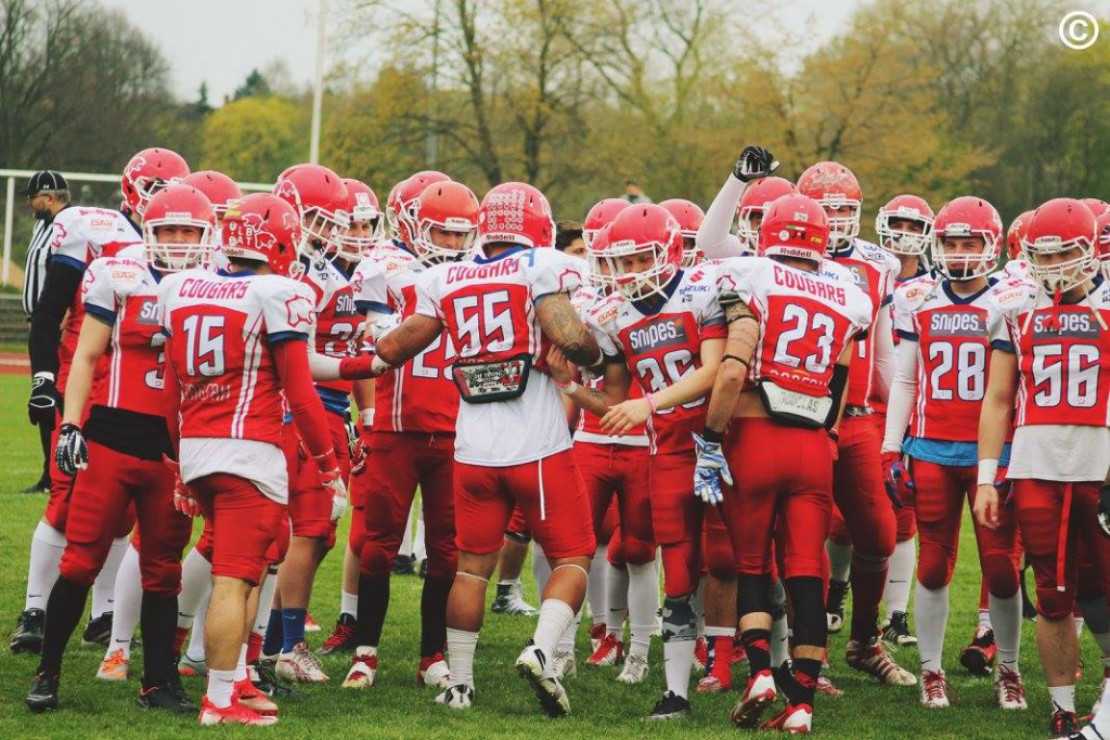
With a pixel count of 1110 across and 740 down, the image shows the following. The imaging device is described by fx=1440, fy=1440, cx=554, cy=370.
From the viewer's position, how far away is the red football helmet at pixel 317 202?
6805 millimetres

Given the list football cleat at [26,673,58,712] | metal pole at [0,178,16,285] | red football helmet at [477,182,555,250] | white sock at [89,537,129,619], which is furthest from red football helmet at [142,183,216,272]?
metal pole at [0,178,16,285]

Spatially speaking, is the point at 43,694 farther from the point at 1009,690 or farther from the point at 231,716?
the point at 1009,690

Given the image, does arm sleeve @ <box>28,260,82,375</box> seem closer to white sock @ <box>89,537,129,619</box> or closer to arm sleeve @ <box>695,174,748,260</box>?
white sock @ <box>89,537,129,619</box>

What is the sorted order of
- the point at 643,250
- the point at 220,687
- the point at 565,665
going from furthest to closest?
the point at 565,665 → the point at 643,250 → the point at 220,687

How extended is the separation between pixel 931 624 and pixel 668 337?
1895 mm

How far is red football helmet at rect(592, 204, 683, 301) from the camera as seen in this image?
6.06 meters

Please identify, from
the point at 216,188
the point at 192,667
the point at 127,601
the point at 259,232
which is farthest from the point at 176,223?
the point at 192,667

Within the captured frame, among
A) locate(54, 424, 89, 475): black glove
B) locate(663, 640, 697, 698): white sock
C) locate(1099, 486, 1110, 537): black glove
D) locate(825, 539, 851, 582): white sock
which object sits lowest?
locate(663, 640, 697, 698): white sock

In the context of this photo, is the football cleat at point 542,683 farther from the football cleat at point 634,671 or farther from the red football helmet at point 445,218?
the red football helmet at point 445,218

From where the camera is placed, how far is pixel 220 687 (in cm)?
561

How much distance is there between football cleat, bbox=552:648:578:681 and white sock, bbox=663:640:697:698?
837mm

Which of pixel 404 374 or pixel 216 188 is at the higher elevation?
pixel 216 188

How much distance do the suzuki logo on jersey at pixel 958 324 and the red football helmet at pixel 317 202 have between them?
112 inches

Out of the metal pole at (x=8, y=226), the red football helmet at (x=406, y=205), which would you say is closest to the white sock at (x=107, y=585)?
the red football helmet at (x=406, y=205)
